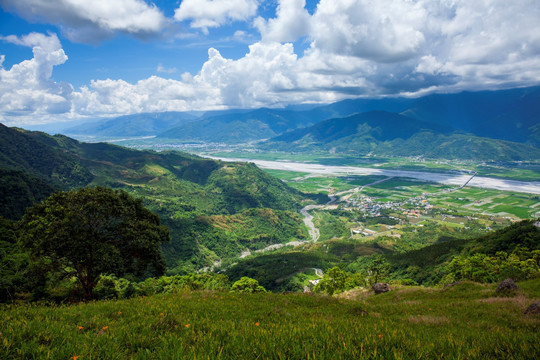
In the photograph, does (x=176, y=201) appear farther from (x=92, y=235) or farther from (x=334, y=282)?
(x=92, y=235)

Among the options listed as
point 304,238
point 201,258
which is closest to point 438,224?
point 304,238

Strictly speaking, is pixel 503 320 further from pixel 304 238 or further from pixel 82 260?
pixel 304 238

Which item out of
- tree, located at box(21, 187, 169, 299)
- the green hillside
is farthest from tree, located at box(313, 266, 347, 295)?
the green hillside

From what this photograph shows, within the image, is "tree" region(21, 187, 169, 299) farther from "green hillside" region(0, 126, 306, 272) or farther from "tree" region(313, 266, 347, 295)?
"green hillside" region(0, 126, 306, 272)

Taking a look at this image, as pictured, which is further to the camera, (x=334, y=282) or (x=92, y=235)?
(x=334, y=282)

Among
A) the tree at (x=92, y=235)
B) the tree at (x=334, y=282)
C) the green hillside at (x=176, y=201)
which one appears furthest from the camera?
the green hillside at (x=176, y=201)

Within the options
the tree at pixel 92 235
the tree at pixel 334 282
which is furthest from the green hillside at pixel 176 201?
the tree at pixel 92 235

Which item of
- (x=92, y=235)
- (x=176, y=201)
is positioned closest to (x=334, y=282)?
(x=92, y=235)

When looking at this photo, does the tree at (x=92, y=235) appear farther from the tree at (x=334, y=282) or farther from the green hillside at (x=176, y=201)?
the green hillside at (x=176, y=201)
